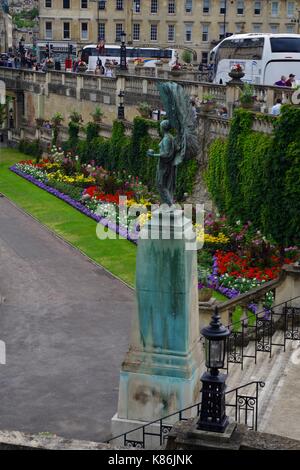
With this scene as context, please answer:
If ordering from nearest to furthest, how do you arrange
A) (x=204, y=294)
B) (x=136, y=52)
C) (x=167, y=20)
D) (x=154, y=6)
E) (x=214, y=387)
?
1. (x=214, y=387)
2. (x=204, y=294)
3. (x=136, y=52)
4. (x=154, y=6)
5. (x=167, y=20)

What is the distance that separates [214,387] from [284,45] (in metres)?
33.7

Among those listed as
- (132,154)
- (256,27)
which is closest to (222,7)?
(256,27)

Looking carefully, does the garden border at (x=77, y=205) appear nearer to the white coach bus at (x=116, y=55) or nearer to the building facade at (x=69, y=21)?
the white coach bus at (x=116, y=55)

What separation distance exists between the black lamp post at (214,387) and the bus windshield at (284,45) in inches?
1290

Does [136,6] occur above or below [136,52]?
above

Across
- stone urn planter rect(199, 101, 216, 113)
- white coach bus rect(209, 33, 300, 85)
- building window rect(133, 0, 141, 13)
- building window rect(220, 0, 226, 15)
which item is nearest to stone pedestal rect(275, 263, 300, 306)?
stone urn planter rect(199, 101, 216, 113)

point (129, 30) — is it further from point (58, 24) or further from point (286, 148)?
point (286, 148)

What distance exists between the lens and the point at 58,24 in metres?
102

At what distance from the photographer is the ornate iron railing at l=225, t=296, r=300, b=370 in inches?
768

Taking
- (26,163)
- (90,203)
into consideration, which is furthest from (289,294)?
(26,163)

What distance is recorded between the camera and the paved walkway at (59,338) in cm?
1911

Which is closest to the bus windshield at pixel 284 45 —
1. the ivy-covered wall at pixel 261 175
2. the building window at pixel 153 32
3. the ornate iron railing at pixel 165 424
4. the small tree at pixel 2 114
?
the ivy-covered wall at pixel 261 175

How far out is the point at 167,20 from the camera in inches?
4043

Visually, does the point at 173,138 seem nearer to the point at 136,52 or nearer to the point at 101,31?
the point at 136,52
